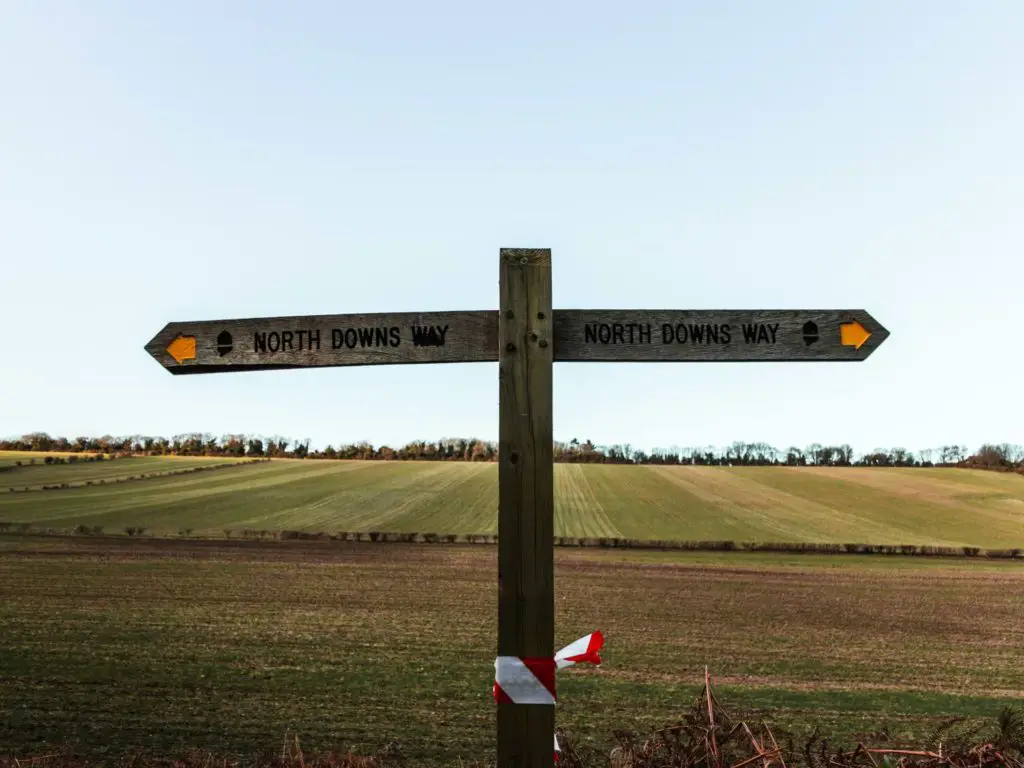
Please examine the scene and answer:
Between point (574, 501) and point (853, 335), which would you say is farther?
point (574, 501)

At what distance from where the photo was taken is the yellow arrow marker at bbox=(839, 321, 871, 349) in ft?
12.7

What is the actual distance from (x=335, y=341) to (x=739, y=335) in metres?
1.81

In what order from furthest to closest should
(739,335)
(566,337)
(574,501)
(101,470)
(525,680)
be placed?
(101,470) < (574,501) < (739,335) < (566,337) < (525,680)

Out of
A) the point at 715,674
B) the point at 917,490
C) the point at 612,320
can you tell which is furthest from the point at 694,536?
the point at 612,320

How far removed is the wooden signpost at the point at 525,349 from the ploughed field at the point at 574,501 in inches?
1704

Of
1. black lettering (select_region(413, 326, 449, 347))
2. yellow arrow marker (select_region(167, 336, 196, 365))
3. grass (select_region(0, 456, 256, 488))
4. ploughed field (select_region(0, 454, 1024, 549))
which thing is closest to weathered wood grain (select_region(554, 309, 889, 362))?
black lettering (select_region(413, 326, 449, 347))

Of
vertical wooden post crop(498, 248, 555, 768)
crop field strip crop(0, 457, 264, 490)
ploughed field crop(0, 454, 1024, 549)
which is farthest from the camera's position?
crop field strip crop(0, 457, 264, 490)

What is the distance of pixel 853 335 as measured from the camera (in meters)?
3.88

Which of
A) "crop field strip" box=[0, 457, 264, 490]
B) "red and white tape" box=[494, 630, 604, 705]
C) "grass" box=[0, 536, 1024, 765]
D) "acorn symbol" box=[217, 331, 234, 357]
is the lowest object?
"grass" box=[0, 536, 1024, 765]

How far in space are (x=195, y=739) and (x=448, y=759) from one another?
307 cm

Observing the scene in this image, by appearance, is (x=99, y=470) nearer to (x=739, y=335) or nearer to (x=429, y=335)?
(x=429, y=335)

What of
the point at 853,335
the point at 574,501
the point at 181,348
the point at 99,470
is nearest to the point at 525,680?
the point at 853,335

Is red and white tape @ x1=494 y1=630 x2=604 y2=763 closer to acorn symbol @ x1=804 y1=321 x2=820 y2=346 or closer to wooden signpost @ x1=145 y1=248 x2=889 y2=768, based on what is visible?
wooden signpost @ x1=145 y1=248 x2=889 y2=768

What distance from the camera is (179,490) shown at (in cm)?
6456
